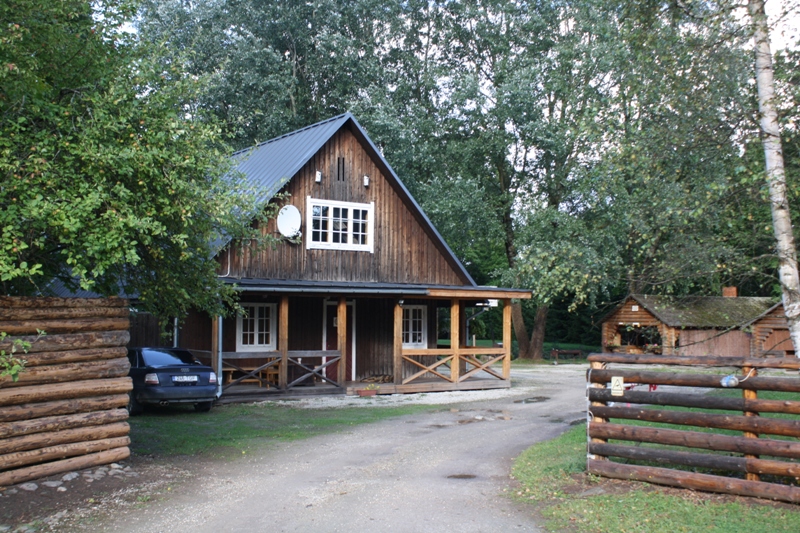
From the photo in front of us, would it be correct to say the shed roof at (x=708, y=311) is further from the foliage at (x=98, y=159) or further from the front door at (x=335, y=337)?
the foliage at (x=98, y=159)

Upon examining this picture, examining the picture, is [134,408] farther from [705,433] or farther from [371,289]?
[705,433]

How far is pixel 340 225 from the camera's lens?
71.4 feet

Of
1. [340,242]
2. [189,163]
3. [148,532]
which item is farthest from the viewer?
[340,242]

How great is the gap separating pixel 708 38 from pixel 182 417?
12101 millimetres

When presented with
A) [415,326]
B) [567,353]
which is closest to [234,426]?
[415,326]

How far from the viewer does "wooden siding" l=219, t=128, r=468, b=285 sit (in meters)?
20.4

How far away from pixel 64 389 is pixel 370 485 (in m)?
4.02

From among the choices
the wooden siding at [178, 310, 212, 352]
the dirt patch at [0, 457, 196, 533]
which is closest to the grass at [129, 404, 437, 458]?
the dirt patch at [0, 457, 196, 533]

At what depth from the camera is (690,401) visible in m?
8.52

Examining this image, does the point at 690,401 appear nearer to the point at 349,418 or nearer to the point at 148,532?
the point at 148,532

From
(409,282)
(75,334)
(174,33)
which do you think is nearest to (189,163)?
(75,334)

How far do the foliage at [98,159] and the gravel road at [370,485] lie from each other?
2816 millimetres

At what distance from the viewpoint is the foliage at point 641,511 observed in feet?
24.0

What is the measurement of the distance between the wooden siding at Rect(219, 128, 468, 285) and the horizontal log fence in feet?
40.5
